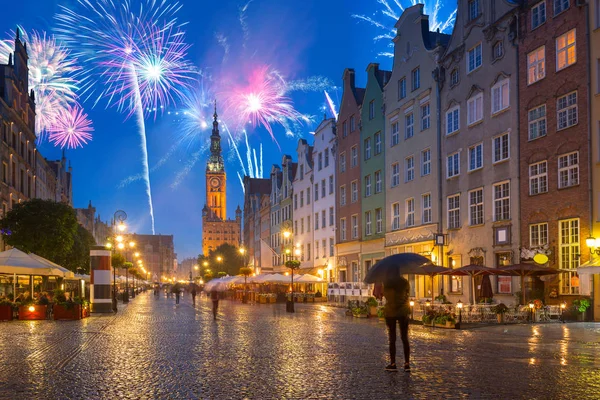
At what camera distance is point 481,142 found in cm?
3600

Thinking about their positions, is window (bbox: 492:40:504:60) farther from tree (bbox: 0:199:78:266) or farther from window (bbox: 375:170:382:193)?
tree (bbox: 0:199:78:266)

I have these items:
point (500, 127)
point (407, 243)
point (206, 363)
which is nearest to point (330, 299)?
point (407, 243)

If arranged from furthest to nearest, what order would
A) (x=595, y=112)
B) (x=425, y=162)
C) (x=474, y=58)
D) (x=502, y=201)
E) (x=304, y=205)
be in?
(x=304, y=205)
(x=425, y=162)
(x=474, y=58)
(x=502, y=201)
(x=595, y=112)

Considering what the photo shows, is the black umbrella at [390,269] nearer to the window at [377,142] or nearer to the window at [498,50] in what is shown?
the window at [498,50]

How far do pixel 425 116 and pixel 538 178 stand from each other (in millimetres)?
12282

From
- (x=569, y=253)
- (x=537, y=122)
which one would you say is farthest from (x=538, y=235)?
(x=537, y=122)

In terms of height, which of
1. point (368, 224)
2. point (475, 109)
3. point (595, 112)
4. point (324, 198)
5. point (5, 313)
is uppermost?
point (475, 109)

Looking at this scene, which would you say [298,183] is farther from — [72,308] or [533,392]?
[533,392]

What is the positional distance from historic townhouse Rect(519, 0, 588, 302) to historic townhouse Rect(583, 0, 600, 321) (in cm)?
24

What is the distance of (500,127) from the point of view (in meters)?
34.2

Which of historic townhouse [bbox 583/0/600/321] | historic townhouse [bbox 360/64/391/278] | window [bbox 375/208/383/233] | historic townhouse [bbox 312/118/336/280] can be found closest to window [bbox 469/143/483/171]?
historic townhouse [bbox 583/0/600/321]

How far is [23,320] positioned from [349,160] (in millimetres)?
30957

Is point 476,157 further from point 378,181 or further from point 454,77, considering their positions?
point 378,181

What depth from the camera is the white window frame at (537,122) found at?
30773 mm
